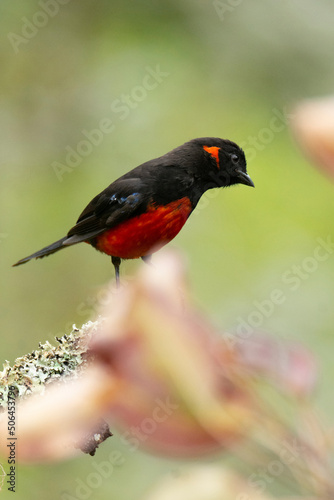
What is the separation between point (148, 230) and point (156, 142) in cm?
164

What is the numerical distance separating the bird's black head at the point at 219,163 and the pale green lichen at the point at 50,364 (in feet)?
4.42

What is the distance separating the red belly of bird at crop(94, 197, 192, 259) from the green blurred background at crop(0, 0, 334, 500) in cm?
48

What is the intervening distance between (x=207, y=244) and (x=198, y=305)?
11.4 ft

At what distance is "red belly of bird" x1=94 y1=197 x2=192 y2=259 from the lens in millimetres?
3016

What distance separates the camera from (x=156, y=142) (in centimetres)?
458

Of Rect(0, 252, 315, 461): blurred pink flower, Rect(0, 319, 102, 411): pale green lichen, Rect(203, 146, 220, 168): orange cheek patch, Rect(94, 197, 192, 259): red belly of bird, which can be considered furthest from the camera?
Rect(94, 197, 192, 259): red belly of bird


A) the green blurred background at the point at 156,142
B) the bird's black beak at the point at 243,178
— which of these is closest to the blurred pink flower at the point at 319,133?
the bird's black beak at the point at 243,178

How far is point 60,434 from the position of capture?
47 cm

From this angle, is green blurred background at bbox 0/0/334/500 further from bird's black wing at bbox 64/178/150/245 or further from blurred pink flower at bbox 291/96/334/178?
blurred pink flower at bbox 291/96/334/178

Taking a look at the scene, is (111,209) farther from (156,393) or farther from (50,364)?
(156,393)

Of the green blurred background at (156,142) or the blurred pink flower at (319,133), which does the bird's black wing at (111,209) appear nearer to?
the green blurred background at (156,142)

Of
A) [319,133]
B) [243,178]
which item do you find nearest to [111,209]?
[243,178]

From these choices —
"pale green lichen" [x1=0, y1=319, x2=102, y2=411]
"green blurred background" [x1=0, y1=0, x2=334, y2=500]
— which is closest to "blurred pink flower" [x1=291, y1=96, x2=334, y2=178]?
"pale green lichen" [x1=0, y1=319, x2=102, y2=411]

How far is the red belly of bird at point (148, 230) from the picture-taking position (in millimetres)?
3016
